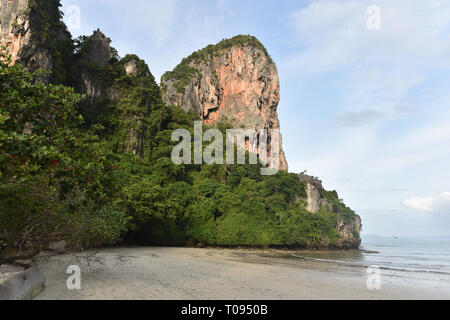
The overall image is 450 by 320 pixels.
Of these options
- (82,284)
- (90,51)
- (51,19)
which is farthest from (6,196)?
(90,51)

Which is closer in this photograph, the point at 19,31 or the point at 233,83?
the point at 19,31

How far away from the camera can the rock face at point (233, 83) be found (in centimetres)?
9131

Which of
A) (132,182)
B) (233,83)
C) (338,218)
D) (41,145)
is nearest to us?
(41,145)

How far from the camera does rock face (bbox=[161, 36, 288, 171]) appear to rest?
9131cm

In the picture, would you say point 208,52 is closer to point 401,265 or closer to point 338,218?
point 338,218

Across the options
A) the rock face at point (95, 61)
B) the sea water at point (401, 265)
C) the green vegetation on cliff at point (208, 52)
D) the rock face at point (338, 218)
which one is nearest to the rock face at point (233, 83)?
the green vegetation on cliff at point (208, 52)

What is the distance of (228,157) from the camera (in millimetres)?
50406

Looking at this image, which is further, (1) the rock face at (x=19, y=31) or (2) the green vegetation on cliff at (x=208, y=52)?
(2) the green vegetation on cliff at (x=208, y=52)

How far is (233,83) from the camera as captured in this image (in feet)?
317

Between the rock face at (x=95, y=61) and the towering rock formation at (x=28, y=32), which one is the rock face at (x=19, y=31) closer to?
the towering rock formation at (x=28, y=32)

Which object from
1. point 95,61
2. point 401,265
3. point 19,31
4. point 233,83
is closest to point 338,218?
point 401,265

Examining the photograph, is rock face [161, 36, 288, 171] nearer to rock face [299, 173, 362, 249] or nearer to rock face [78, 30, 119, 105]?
rock face [299, 173, 362, 249]

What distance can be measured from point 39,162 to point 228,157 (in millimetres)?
45327

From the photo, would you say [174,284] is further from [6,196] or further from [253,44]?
[253,44]
